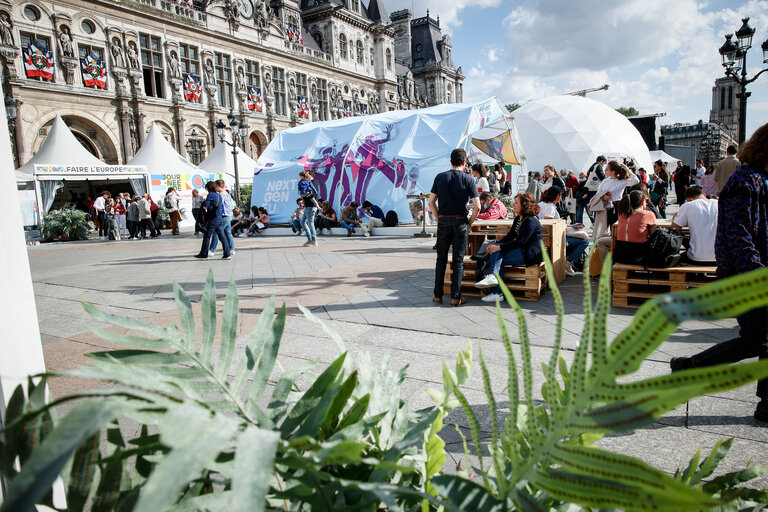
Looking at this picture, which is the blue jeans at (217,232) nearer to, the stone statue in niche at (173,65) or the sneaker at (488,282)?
the sneaker at (488,282)

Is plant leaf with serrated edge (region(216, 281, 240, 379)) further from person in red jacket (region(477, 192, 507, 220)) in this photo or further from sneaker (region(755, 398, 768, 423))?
person in red jacket (region(477, 192, 507, 220))

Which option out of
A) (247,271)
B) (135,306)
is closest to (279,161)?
(247,271)

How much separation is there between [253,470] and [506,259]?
559cm

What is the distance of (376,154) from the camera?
15.3 metres

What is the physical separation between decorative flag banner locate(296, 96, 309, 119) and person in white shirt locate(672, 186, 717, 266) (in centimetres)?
3435

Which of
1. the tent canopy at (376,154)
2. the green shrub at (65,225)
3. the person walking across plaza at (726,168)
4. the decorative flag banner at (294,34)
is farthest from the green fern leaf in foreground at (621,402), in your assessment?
the decorative flag banner at (294,34)

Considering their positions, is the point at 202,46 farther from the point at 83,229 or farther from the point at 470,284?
the point at 470,284

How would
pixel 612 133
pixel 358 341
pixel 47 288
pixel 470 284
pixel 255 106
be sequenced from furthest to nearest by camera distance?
pixel 255 106
pixel 612 133
pixel 47 288
pixel 470 284
pixel 358 341

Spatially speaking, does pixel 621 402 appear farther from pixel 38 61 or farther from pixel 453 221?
pixel 38 61

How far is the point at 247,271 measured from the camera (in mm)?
8258

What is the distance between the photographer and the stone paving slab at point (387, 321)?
8.44 feet

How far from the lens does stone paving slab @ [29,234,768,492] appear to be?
257 cm

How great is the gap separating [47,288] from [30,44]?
2015cm

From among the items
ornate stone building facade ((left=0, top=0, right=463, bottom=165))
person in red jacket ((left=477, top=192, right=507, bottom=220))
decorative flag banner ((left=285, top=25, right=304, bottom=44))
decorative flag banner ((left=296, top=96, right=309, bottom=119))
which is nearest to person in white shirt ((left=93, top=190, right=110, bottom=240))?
ornate stone building facade ((left=0, top=0, right=463, bottom=165))
